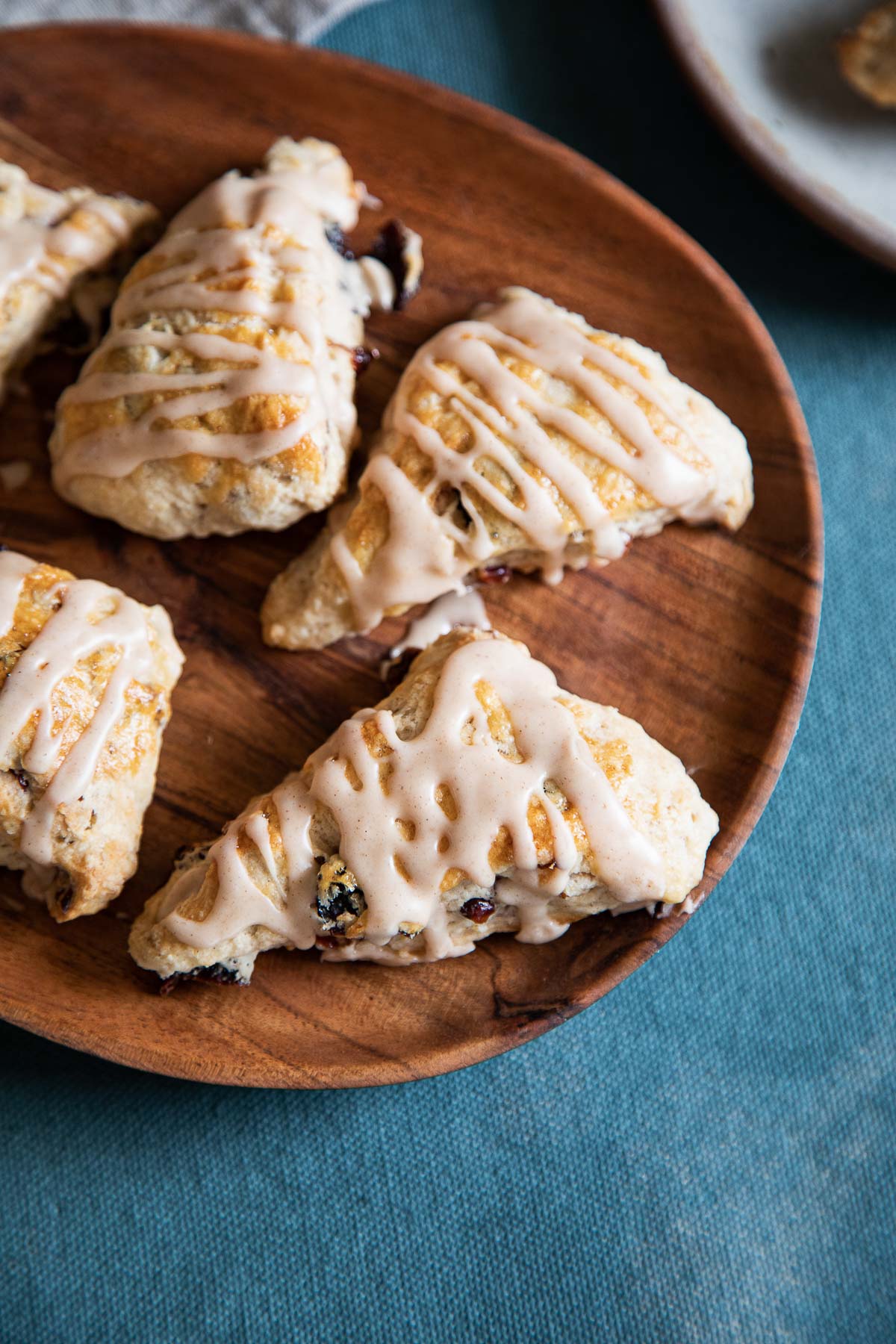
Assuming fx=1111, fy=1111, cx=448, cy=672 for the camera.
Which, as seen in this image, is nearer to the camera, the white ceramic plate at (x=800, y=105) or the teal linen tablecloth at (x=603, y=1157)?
the teal linen tablecloth at (x=603, y=1157)

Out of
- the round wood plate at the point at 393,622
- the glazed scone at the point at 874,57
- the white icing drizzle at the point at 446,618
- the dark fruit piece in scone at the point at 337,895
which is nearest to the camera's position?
the dark fruit piece in scone at the point at 337,895

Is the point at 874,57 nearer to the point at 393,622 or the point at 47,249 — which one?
the point at 393,622

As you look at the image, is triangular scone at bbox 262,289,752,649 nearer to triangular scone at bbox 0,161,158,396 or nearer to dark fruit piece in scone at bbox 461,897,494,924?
dark fruit piece in scone at bbox 461,897,494,924

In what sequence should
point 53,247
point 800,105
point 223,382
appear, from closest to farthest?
point 223,382 < point 53,247 < point 800,105

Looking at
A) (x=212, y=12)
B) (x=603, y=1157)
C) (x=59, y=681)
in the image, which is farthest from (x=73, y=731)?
(x=212, y=12)

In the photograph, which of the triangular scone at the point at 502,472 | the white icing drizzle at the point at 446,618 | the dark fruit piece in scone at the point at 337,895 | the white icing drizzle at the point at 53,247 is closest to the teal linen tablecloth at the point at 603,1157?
the dark fruit piece in scone at the point at 337,895

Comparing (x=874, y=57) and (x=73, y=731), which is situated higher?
(x=874, y=57)

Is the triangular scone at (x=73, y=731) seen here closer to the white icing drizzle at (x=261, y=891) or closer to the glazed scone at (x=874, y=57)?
the white icing drizzle at (x=261, y=891)

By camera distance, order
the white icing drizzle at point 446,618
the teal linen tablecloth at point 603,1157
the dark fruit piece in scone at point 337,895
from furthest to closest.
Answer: the white icing drizzle at point 446,618 → the teal linen tablecloth at point 603,1157 → the dark fruit piece in scone at point 337,895
